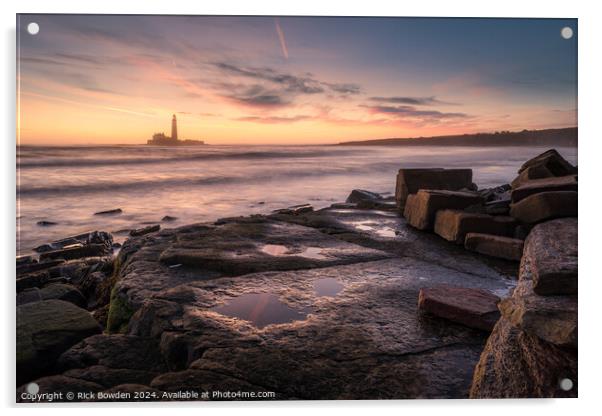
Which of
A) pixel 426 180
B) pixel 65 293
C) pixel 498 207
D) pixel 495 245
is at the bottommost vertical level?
pixel 65 293

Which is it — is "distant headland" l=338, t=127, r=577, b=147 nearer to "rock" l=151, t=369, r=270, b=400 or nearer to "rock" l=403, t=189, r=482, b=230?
"rock" l=403, t=189, r=482, b=230

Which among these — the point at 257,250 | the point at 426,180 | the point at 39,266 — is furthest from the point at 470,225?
the point at 39,266

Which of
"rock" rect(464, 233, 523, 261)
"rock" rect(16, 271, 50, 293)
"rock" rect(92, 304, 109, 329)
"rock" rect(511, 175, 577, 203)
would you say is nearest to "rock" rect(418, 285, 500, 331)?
"rock" rect(464, 233, 523, 261)

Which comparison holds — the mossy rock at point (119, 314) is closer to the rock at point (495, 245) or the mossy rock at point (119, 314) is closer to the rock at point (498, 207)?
the rock at point (495, 245)

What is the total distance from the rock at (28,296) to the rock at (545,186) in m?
4.16

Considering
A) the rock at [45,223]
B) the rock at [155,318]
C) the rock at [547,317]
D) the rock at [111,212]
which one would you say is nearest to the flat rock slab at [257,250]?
the rock at [155,318]

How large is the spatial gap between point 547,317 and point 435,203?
3.03 meters

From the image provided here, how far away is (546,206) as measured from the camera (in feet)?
11.8

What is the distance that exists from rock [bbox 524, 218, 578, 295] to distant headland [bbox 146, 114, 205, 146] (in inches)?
126

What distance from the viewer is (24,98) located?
3.09 metres

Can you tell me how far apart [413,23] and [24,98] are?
2.92 metres

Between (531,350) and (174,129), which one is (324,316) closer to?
(531,350)

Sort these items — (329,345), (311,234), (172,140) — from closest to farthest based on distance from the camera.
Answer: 1. (329,345)
2. (172,140)
3. (311,234)
